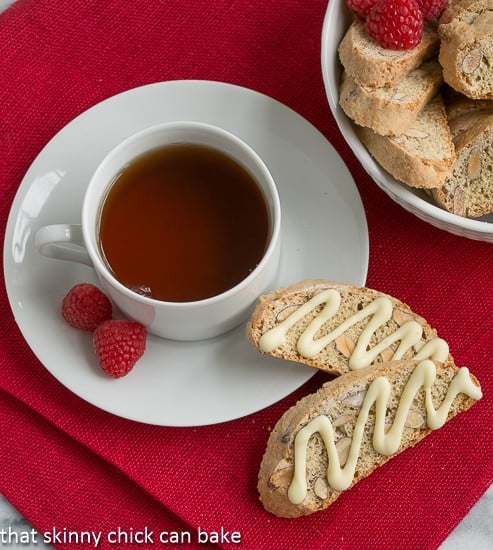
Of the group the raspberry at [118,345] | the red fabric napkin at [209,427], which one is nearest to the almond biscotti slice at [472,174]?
the red fabric napkin at [209,427]

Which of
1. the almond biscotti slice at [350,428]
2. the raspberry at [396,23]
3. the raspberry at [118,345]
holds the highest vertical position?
the raspberry at [396,23]

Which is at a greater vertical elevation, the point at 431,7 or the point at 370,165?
the point at 431,7

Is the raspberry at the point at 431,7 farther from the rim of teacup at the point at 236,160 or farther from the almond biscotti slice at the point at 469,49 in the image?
the rim of teacup at the point at 236,160

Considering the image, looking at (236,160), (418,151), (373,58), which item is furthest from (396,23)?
(236,160)

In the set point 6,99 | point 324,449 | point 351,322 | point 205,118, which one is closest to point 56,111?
point 6,99

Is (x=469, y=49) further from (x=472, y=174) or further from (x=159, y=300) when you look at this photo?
(x=159, y=300)

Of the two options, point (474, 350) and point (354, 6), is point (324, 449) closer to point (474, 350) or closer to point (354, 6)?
point (474, 350)
